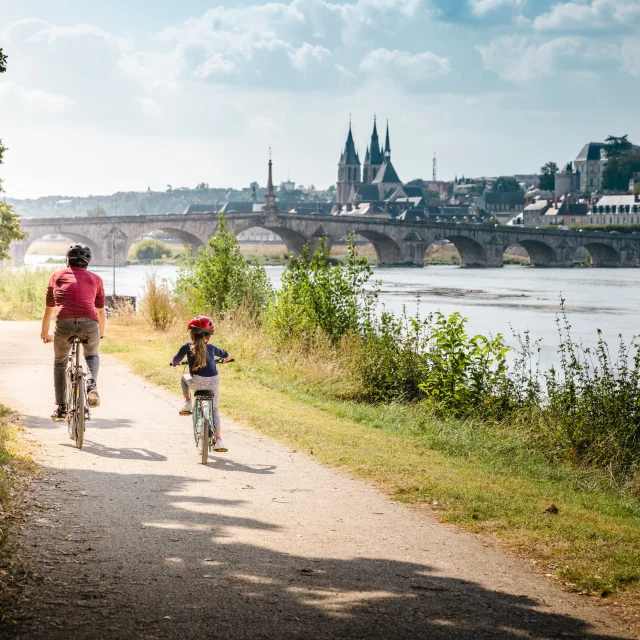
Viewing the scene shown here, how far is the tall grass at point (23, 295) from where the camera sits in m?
23.8

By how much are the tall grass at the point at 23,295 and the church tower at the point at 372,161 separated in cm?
14079

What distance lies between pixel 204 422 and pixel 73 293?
4.30 ft

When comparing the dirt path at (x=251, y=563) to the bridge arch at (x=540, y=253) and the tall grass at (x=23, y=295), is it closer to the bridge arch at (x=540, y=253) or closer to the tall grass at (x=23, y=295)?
the tall grass at (x=23, y=295)

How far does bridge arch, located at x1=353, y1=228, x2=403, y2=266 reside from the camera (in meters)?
88.7

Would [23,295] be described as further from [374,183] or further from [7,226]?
[374,183]

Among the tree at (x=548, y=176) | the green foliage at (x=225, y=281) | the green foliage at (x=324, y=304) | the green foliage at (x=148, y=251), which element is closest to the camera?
the green foliage at (x=324, y=304)

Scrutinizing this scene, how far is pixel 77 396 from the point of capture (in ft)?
24.8

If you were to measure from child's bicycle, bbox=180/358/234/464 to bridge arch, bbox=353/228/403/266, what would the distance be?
81.1m

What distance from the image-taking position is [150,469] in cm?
696

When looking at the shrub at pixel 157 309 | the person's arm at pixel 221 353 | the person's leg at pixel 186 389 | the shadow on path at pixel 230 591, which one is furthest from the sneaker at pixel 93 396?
the shrub at pixel 157 309

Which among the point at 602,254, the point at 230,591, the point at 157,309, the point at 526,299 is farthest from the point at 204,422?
the point at 602,254

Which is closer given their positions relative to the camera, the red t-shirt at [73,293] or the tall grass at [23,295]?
the red t-shirt at [73,293]

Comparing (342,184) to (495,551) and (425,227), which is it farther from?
(495,551)

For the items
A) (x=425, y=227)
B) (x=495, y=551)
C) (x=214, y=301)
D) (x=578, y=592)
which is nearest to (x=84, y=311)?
(x=495, y=551)
